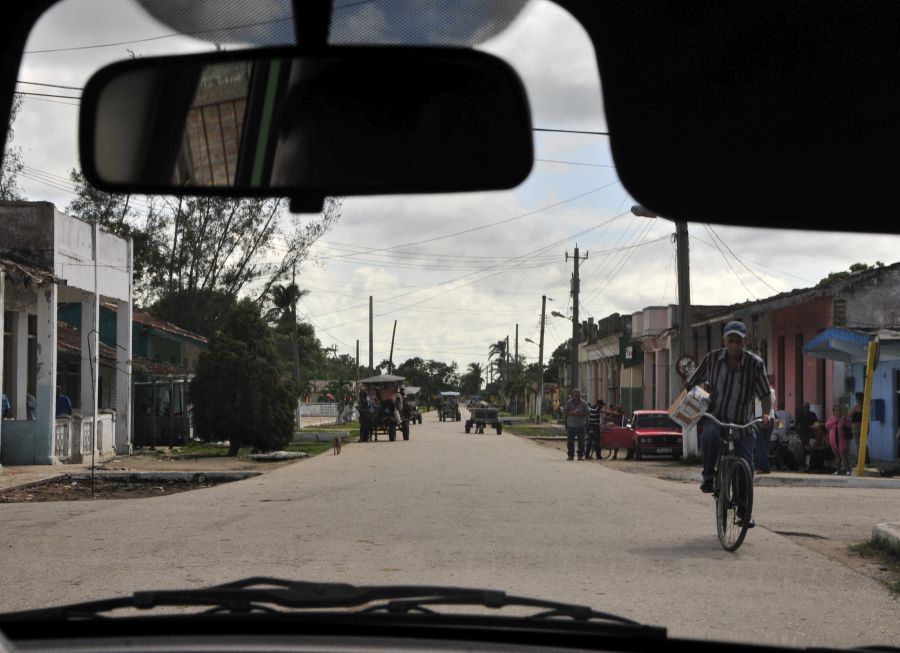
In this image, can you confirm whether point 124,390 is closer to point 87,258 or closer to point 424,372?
point 87,258

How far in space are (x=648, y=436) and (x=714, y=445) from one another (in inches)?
677

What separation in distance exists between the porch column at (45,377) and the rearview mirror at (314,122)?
19.7 meters

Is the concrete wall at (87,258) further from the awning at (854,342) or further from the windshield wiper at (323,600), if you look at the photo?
the windshield wiper at (323,600)

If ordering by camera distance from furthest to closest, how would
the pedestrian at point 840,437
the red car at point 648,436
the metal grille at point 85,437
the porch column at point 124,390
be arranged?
the red car at point 648,436 → the porch column at point 124,390 → the metal grille at point 85,437 → the pedestrian at point 840,437

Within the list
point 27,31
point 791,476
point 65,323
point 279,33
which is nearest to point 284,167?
point 279,33

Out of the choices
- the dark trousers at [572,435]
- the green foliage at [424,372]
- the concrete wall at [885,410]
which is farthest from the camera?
the green foliage at [424,372]

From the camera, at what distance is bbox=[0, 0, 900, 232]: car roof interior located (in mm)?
2969

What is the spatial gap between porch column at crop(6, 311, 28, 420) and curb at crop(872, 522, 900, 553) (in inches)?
661

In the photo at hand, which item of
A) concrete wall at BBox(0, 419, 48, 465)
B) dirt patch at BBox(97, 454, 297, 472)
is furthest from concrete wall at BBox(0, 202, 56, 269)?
dirt patch at BBox(97, 454, 297, 472)

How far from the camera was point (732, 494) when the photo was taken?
30.8 feet

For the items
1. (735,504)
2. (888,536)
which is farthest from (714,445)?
(888,536)

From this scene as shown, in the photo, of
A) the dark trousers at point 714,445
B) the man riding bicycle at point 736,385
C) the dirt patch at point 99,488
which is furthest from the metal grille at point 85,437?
the man riding bicycle at point 736,385

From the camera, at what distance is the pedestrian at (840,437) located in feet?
67.4

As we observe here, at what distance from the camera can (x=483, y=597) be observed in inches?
121
